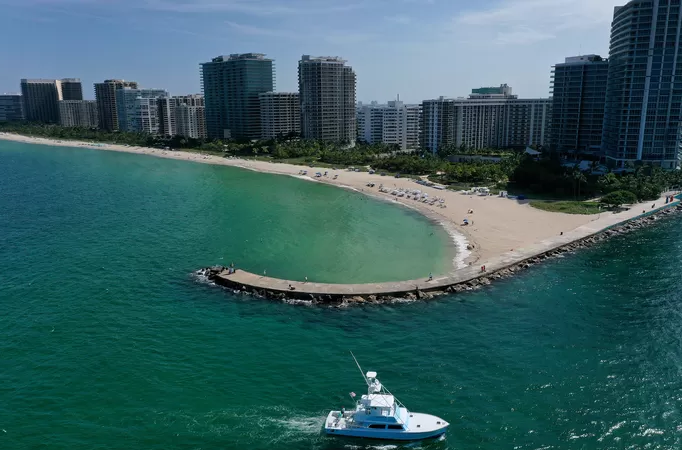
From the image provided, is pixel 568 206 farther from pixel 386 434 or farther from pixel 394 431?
pixel 386 434

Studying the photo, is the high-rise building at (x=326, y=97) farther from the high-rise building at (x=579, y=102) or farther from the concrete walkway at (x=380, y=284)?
the concrete walkway at (x=380, y=284)

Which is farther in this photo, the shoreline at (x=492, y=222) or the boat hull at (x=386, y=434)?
the shoreline at (x=492, y=222)

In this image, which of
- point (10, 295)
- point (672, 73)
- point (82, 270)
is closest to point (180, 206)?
point (82, 270)

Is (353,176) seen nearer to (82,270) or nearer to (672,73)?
(672,73)

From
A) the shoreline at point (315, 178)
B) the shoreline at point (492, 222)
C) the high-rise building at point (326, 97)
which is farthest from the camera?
the high-rise building at point (326, 97)

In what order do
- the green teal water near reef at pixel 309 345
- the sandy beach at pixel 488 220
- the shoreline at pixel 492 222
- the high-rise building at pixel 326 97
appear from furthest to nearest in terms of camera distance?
the high-rise building at pixel 326 97, the sandy beach at pixel 488 220, the shoreline at pixel 492 222, the green teal water near reef at pixel 309 345

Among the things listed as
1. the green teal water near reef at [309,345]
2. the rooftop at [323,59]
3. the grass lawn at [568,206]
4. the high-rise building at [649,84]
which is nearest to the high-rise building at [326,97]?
the rooftop at [323,59]

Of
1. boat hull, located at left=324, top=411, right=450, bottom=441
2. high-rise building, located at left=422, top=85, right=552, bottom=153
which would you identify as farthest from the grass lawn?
high-rise building, located at left=422, top=85, right=552, bottom=153
